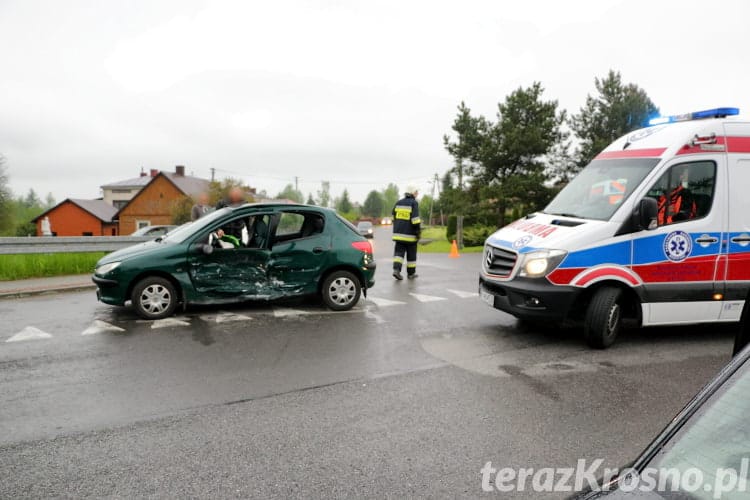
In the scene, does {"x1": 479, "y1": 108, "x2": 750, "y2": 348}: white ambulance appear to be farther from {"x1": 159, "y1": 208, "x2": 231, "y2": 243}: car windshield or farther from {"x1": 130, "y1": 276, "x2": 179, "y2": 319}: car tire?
{"x1": 130, "y1": 276, "x2": 179, "y2": 319}: car tire

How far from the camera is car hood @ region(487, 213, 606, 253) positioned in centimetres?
562

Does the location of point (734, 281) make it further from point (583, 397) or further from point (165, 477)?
point (165, 477)

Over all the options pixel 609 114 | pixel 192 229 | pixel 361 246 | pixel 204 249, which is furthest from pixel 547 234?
pixel 609 114

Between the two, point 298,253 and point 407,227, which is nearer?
point 298,253

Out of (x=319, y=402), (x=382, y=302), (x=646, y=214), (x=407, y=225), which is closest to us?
(x=319, y=402)

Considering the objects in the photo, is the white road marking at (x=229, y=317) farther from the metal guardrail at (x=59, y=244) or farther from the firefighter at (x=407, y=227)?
the metal guardrail at (x=59, y=244)

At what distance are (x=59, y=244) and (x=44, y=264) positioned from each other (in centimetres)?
57

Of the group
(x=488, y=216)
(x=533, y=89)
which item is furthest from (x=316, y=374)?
(x=533, y=89)

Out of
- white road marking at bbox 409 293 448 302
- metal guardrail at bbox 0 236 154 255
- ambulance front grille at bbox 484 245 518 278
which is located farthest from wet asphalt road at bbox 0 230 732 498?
metal guardrail at bbox 0 236 154 255

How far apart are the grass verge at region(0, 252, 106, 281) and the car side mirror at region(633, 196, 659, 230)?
12.0 m

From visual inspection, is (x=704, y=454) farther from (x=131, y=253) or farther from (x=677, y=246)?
(x=131, y=253)

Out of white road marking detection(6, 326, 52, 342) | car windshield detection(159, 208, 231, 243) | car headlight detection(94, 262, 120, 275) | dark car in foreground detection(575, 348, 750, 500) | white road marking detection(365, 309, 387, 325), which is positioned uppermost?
car windshield detection(159, 208, 231, 243)

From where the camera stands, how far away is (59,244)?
12.1 metres

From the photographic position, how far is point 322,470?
3.11 meters
